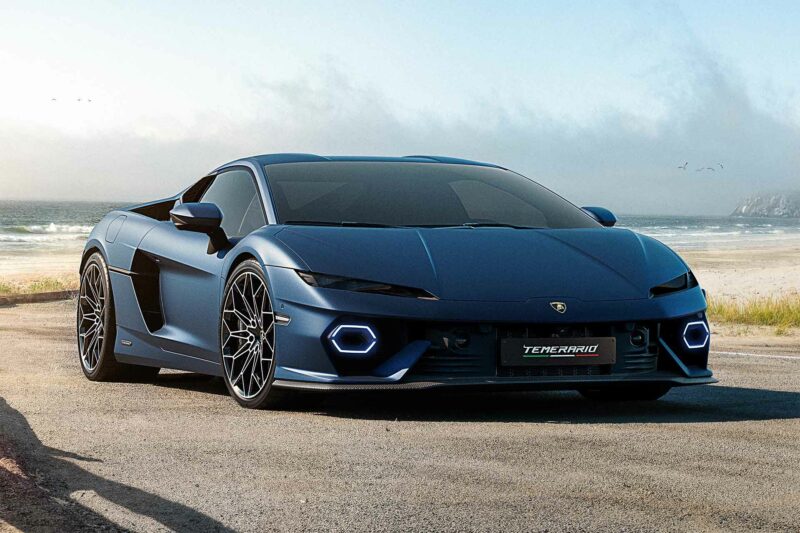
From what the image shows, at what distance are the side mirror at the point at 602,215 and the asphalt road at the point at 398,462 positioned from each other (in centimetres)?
110

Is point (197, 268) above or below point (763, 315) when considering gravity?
above

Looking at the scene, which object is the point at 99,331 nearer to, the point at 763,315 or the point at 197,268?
the point at 197,268

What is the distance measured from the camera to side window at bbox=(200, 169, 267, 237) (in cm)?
744

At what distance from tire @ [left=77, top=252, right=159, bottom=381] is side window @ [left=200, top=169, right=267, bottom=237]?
103 cm

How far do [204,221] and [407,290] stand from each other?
4.67 ft

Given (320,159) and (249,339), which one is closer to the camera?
(249,339)

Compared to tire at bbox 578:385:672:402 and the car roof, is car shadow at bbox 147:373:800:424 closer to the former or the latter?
tire at bbox 578:385:672:402

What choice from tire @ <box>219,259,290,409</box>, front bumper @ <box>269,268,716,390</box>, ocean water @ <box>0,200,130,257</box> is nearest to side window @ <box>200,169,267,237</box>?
tire @ <box>219,259,290,409</box>

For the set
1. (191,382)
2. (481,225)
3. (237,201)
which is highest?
(237,201)

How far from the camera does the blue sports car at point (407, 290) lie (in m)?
6.37

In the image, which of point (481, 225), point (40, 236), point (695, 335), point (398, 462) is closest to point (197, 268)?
point (481, 225)

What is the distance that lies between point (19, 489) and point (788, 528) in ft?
8.36

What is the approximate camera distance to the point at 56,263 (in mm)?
46031

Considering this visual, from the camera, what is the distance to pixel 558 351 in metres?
6.48
